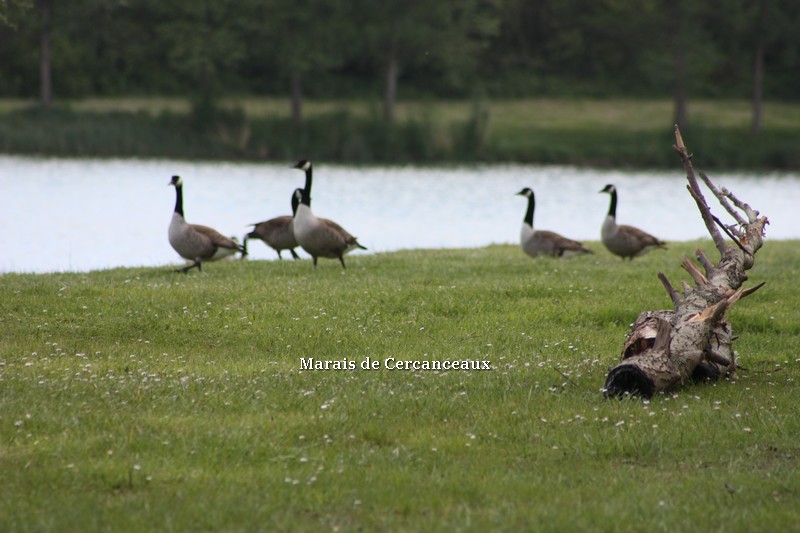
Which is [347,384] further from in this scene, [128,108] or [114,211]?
[128,108]

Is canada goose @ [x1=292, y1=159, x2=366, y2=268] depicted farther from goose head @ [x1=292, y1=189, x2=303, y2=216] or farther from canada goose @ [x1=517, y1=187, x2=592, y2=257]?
canada goose @ [x1=517, y1=187, x2=592, y2=257]

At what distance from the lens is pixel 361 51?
67.4 m

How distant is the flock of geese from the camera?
14859 millimetres

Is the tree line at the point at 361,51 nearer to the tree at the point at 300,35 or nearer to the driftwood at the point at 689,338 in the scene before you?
the tree at the point at 300,35

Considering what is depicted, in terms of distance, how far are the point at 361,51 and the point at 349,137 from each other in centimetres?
1553

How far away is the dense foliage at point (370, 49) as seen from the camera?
200ft

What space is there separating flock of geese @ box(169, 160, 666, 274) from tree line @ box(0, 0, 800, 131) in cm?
3867

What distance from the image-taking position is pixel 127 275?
1443cm

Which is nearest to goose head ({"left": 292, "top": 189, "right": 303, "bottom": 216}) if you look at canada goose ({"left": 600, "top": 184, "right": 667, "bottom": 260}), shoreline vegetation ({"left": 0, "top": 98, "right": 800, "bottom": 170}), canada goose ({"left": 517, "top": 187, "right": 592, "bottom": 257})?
canada goose ({"left": 517, "top": 187, "right": 592, "bottom": 257})

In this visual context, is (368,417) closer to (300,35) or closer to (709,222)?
(709,222)

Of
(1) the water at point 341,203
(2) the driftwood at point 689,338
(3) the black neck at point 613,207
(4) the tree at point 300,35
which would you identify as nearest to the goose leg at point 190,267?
(1) the water at point 341,203

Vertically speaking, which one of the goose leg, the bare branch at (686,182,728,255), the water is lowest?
the water

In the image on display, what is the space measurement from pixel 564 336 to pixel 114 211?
23.2 metres

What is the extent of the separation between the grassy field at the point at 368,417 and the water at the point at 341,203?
29.9 ft
